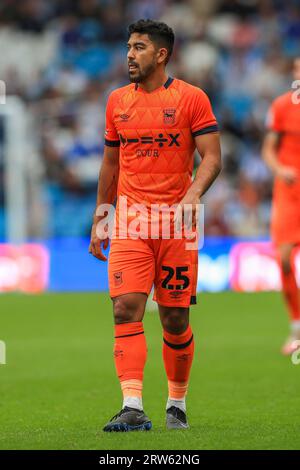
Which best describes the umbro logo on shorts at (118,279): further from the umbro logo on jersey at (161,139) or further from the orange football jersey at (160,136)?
the umbro logo on jersey at (161,139)

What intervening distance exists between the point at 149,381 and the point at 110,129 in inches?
116

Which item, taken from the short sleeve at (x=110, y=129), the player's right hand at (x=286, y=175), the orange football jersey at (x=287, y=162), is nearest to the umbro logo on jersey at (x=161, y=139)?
the short sleeve at (x=110, y=129)

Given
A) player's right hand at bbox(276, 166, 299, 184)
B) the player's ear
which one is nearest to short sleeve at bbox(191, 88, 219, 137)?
the player's ear

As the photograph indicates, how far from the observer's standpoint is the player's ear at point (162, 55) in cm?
664

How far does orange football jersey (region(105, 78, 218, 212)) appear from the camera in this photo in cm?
A: 655

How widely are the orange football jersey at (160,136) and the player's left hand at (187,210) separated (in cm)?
29

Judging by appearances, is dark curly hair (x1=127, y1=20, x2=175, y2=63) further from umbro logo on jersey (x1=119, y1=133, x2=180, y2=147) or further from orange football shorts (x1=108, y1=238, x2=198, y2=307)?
orange football shorts (x1=108, y1=238, x2=198, y2=307)

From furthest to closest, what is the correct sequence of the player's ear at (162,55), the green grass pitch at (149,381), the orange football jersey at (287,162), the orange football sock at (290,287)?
Answer: the orange football jersey at (287,162) < the orange football sock at (290,287) < the player's ear at (162,55) < the green grass pitch at (149,381)

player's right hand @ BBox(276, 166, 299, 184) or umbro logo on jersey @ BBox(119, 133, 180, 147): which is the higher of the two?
umbro logo on jersey @ BBox(119, 133, 180, 147)

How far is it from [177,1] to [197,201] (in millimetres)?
17917

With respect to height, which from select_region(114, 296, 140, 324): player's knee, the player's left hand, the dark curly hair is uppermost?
the dark curly hair

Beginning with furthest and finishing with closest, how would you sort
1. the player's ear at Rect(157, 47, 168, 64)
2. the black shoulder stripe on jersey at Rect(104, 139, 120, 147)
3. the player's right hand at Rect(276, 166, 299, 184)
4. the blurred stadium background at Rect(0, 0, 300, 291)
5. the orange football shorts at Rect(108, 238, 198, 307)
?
1. the blurred stadium background at Rect(0, 0, 300, 291)
2. the player's right hand at Rect(276, 166, 299, 184)
3. the black shoulder stripe on jersey at Rect(104, 139, 120, 147)
4. the player's ear at Rect(157, 47, 168, 64)
5. the orange football shorts at Rect(108, 238, 198, 307)

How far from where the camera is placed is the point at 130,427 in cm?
625

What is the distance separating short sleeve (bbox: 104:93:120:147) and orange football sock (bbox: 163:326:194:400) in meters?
1.17
